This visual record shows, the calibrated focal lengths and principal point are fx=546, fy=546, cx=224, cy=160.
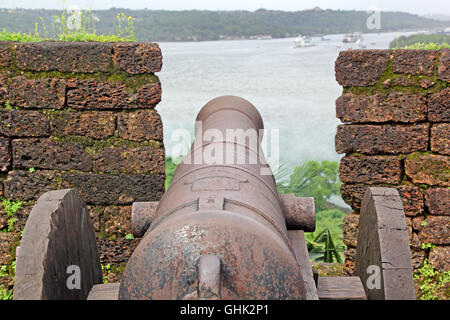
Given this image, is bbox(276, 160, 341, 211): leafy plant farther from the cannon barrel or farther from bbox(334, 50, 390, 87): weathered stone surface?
the cannon barrel

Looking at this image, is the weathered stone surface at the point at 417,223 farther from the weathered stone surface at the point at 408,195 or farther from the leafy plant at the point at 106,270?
the leafy plant at the point at 106,270

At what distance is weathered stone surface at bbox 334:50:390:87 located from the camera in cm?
412

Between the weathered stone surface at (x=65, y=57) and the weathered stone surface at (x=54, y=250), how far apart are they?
182 centimetres

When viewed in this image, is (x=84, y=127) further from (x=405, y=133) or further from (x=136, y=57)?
(x=405, y=133)

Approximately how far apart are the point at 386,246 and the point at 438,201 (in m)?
2.11

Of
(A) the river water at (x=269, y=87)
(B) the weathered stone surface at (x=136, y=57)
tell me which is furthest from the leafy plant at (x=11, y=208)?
(A) the river water at (x=269, y=87)

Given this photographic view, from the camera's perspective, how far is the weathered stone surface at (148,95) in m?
4.12

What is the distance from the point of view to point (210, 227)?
178 cm

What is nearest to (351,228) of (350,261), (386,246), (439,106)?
(350,261)

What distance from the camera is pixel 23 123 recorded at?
13.6ft

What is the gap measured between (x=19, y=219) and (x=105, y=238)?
69 cm

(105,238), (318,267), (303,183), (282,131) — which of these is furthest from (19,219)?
(282,131)
